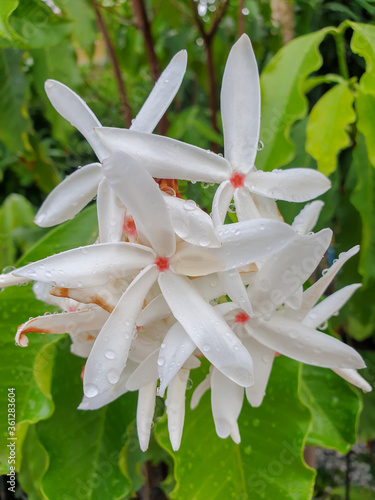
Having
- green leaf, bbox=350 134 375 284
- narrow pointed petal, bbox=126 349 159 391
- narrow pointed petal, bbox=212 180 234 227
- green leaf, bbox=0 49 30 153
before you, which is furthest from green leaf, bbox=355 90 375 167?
green leaf, bbox=0 49 30 153

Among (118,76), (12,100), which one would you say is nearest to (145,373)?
(118,76)

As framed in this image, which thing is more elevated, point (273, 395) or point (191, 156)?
point (191, 156)

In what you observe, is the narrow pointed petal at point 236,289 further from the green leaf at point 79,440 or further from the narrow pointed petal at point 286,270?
the green leaf at point 79,440

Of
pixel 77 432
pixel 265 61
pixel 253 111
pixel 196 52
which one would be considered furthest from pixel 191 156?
pixel 196 52

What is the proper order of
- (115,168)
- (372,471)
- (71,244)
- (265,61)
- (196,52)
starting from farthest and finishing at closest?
(372,471)
(196,52)
(265,61)
(71,244)
(115,168)

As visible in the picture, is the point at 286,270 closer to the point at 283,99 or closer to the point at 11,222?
the point at 283,99

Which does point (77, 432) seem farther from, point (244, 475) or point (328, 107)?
point (328, 107)

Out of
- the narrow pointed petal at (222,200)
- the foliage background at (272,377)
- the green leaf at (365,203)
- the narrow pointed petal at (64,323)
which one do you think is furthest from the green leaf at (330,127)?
the narrow pointed petal at (64,323)
